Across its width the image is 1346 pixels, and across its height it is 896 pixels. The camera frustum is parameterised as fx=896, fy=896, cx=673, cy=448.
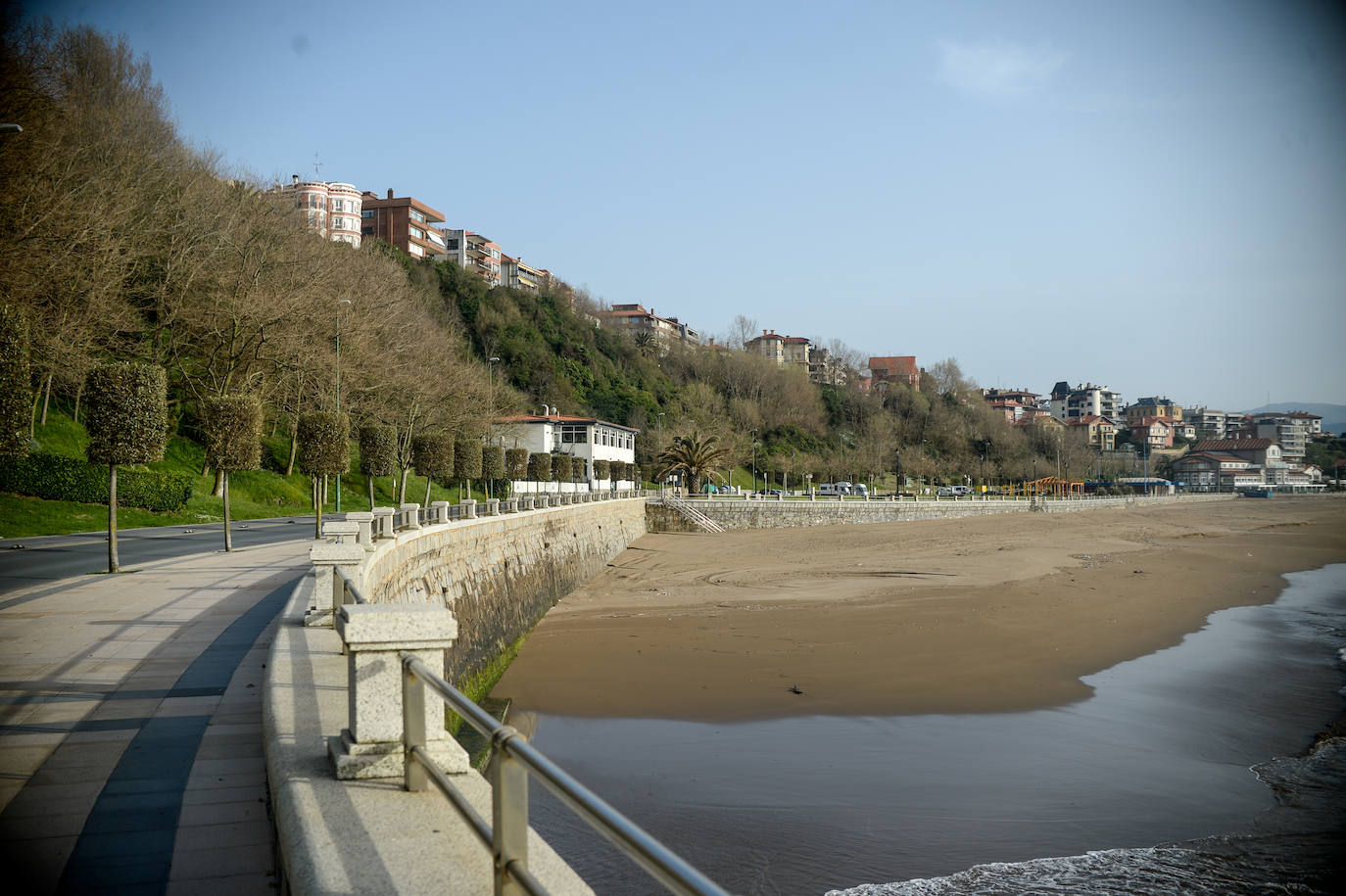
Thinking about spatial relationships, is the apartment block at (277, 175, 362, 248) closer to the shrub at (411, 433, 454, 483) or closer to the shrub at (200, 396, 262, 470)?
the shrub at (411, 433, 454, 483)

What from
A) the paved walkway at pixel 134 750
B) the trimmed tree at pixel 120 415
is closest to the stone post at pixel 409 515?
the paved walkway at pixel 134 750

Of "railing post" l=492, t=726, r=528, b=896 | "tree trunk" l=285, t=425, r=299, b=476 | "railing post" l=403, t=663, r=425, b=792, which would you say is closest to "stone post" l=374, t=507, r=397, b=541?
"railing post" l=403, t=663, r=425, b=792

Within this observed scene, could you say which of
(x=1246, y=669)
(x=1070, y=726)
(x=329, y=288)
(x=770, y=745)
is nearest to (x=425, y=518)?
(x=770, y=745)

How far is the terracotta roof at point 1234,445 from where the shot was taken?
14675 centimetres

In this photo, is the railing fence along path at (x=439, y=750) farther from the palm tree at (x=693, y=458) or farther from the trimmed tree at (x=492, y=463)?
the palm tree at (x=693, y=458)

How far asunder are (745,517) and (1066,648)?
3889cm

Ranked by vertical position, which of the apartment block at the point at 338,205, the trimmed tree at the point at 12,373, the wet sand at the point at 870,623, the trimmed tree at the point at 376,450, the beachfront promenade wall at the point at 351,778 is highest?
the apartment block at the point at 338,205

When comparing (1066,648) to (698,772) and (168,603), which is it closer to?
(698,772)

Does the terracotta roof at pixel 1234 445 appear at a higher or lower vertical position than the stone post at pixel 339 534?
higher

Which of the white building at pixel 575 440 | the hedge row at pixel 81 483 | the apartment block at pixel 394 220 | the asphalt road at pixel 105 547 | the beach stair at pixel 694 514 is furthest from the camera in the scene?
the apartment block at pixel 394 220

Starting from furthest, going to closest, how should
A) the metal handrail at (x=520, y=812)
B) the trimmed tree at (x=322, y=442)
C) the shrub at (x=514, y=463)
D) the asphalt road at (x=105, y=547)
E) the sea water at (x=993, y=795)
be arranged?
the shrub at (x=514, y=463)
the trimmed tree at (x=322, y=442)
the asphalt road at (x=105, y=547)
the sea water at (x=993, y=795)
the metal handrail at (x=520, y=812)

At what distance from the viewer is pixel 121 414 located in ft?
55.8

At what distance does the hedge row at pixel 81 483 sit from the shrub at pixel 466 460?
32.5ft

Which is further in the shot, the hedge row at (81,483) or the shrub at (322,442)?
the hedge row at (81,483)
